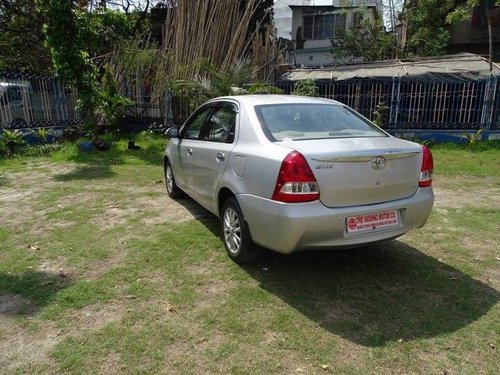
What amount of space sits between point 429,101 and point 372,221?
9.87 metres

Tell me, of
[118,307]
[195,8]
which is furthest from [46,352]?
[195,8]

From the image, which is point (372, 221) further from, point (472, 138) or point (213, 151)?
point (472, 138)

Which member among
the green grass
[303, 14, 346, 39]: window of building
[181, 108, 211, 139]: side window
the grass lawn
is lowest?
the green grass

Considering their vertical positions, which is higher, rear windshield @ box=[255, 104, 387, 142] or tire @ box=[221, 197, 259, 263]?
rear windshield @ box=[255, 104, 387, 142]

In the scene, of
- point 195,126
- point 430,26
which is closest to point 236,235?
point 195,126

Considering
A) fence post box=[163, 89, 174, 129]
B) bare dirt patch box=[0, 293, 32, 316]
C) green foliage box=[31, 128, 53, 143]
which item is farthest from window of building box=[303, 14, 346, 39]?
bare dirt patch box=[0, 293, 32, 316]

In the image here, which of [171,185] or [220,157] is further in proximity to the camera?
[171,185]

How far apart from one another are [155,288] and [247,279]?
0.79 metres

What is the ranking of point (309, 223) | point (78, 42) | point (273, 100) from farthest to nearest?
point (78, 42), point (273, 100), point (309, 223)

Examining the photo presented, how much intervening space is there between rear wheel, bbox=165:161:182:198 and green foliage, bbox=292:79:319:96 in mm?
6914

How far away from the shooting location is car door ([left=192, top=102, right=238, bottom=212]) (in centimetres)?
381

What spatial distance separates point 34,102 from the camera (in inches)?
424

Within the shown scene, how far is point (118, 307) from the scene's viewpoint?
3012 mm

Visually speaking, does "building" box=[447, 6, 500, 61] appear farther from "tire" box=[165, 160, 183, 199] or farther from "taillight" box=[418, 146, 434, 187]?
"taillight" box=[418, 146, 434, 187]
